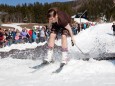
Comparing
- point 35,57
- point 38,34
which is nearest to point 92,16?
point 38,34

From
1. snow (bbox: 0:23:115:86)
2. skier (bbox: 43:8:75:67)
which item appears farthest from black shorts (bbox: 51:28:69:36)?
snow (bbox: 0:23:115:86)

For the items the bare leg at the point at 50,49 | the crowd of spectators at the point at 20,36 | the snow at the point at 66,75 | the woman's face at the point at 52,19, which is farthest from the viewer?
the crowd of spectators at the point at 20,36

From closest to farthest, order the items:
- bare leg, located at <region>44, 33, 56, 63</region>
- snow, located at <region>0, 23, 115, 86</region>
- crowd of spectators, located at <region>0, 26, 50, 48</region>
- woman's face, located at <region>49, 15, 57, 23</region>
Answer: snow, located at <region>0, 23, 115, 86</region>
bare leg, located at <region>44, 33, 56, 63</region>
woman's face, located at <region>49, 15, 57, 23</region>
crowd of spectators, located at <region>0, 26, 50, 48</region>

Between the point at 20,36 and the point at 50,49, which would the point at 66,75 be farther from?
the point at 20,36

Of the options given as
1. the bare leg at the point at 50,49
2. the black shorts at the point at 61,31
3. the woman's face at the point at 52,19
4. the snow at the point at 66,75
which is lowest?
the snow at the point at 66,75

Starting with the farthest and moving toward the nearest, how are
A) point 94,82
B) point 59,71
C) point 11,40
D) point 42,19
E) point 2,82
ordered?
point 42,19 → point 11,40 → point 59,71 → point 2,82 → point 94,82

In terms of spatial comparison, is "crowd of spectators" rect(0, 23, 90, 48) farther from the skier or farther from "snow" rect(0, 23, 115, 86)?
"snow" rect(0, 23, 115, 86)

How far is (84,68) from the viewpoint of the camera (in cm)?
804

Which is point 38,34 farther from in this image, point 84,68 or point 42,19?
point 42,19

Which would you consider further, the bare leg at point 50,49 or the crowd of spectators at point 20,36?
the crowd of spectators at point 20,36

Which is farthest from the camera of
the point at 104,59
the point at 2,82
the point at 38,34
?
the point at 38,34

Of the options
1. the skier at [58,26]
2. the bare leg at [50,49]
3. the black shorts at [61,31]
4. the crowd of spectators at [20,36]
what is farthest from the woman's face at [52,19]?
the crowd of spectators at [20,36]

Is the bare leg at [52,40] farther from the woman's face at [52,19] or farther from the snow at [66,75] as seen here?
the snow at [66,75]

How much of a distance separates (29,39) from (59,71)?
1578cm
